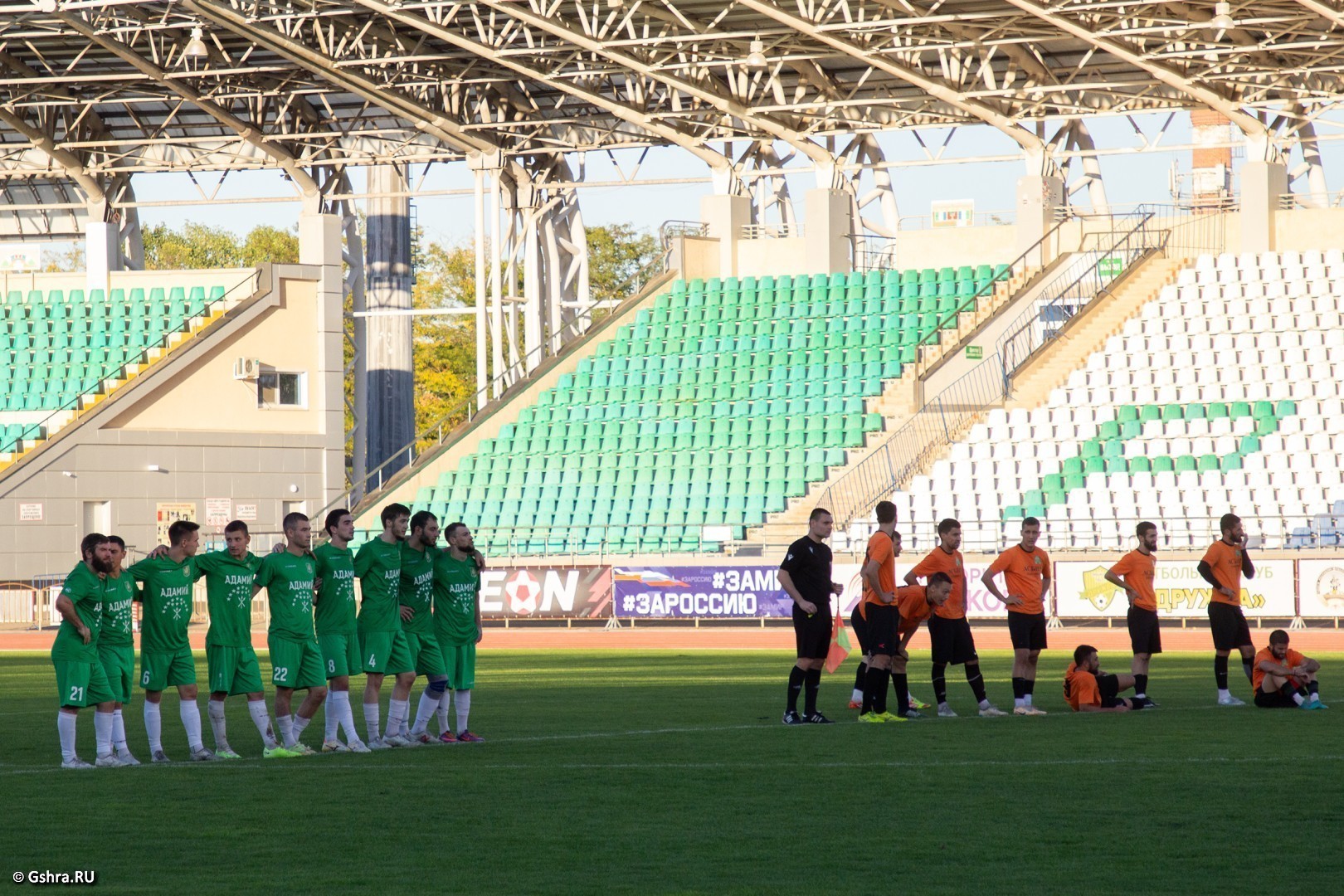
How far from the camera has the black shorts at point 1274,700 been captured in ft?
53.8

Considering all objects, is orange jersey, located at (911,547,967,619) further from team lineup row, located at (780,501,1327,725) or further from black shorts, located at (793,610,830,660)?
black shorts, located at (793,610,830,660)

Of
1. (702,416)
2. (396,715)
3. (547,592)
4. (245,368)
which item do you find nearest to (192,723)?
(396,715)

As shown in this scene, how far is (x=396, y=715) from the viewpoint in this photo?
14336mm

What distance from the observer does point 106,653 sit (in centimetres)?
1306

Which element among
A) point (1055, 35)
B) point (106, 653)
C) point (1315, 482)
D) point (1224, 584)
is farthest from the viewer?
point (1055, 35)

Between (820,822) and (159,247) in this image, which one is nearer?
(820,822)

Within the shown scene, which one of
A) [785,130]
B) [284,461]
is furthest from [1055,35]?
[284,461]

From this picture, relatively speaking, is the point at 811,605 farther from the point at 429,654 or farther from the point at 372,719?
the point at 372,719

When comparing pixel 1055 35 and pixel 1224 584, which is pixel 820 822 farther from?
pixel 1055 35

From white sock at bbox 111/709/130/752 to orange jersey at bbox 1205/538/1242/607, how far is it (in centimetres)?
949

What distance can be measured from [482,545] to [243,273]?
10937 millimetres

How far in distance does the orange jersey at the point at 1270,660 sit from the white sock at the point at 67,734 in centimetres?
956

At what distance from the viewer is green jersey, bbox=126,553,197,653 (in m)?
13.3

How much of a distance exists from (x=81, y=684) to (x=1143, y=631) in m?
8.96
